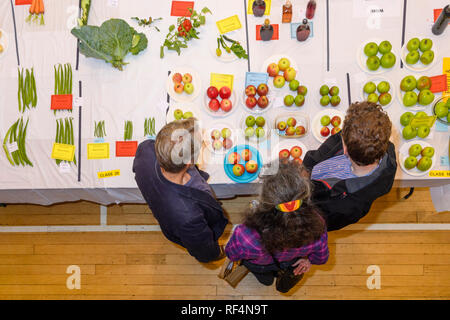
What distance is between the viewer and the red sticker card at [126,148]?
6.59 ft

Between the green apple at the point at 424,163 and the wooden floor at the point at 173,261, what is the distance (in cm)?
84

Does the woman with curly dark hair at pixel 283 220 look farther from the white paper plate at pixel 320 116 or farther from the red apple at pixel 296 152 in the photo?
the white paper plate at pixel 320 116

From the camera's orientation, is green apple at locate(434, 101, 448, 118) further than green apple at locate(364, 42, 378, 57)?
No

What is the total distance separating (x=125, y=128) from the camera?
204 centimetres

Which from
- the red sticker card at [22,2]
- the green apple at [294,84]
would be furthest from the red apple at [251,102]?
the red sticker card at [22,2]

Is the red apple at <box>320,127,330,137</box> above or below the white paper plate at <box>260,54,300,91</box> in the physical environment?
below

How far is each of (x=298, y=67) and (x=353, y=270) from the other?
1.79 m

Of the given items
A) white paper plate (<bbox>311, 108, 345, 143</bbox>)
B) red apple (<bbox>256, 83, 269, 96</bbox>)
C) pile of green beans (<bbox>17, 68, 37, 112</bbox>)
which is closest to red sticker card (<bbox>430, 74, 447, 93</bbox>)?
Result: white paper plate (<bbox>311, 108, 345, 143</bbox>)

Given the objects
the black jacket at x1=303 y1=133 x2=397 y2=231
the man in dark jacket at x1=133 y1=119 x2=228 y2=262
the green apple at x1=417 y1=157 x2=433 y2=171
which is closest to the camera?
the man in dark jacket at x1=133 y1=119 x2=228 y2=262

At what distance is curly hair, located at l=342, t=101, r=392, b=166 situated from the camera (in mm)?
1424

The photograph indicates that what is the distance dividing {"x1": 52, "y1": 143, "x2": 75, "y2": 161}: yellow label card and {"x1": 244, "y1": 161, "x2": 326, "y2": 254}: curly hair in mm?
1431

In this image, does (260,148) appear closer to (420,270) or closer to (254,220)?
(254,220)

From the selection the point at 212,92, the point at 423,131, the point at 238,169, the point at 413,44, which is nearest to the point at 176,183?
the point at 238,169

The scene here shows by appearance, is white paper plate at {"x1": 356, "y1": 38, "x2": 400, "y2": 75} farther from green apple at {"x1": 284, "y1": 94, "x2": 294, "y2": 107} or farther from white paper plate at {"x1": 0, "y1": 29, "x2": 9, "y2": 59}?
white paper plate at {"x1": 0, "y1": 29, "x2": 9, "y2": 59}
